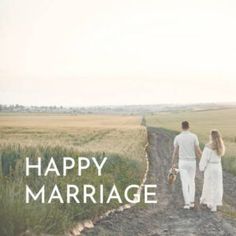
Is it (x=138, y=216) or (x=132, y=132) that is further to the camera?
(x=132, y=132)

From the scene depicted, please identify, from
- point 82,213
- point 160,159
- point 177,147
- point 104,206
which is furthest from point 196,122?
point 160,159

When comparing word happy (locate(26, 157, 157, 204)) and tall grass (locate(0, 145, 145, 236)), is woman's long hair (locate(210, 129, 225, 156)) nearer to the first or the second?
tall grass (locate(0, 145, 145, 236))

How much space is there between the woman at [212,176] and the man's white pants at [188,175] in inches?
6.9

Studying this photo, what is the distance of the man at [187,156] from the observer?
10.0 m

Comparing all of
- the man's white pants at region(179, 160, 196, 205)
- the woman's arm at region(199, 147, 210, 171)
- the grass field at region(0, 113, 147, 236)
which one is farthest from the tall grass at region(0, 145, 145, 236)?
the woman's arm at region(199, 147, 210, 171)

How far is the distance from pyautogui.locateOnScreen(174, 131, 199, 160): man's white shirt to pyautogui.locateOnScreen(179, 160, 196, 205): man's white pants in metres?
0.07

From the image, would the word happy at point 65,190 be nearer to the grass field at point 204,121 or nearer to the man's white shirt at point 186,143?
the man's white shirt at point 186,143

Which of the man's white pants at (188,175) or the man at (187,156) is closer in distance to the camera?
the man at (187,156)

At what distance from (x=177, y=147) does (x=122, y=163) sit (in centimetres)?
101

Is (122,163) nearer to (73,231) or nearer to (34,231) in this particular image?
(73,231)

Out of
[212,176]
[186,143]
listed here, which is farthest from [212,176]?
[186,143]

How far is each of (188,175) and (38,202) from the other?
3420mm

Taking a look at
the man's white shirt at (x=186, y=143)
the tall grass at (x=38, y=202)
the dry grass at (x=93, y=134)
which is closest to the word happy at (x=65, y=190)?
the tall grass at (x=38, y=202)

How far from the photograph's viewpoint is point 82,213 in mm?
8242
